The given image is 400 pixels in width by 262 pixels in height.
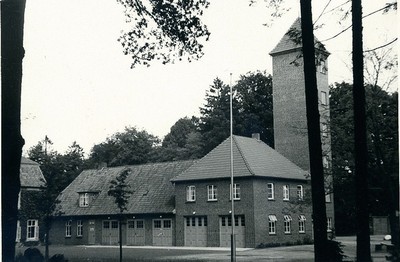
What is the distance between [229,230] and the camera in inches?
1437

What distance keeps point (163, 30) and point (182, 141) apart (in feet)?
199

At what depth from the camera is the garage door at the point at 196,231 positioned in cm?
3792

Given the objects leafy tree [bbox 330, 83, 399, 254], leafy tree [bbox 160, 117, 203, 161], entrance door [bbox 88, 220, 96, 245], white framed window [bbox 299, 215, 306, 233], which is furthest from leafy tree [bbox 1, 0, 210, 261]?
leafy tree [bbox 160, 117, 203, 161]

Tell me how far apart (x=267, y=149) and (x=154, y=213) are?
34.5ft

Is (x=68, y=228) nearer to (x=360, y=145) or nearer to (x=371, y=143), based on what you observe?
(x=371, y=143)

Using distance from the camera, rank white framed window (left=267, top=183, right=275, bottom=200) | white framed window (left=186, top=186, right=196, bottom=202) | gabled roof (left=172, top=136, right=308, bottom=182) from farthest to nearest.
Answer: white framed window (left=186, top=186, right=196, bottom=202) → white framed window (left=267, top=183, right=275, bottom=200) → gabled roof (left=172, top=136, right=308, bottom=182)

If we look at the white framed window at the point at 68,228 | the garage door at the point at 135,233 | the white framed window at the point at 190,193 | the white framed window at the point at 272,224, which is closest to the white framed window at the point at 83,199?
the white framed window at the point at 68,228

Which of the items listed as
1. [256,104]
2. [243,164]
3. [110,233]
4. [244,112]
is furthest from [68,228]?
[256,104]

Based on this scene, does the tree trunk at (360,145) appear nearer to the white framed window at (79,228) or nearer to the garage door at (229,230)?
the garage door at (229,230)

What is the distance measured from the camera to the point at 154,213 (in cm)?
4050

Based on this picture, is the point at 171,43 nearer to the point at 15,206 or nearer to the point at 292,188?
the point at 15,206

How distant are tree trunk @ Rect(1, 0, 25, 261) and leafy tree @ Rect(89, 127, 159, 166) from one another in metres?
58.4

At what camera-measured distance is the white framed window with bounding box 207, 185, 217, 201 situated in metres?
38.0

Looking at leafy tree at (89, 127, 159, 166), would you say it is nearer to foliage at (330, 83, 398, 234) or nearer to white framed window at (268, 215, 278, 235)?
foliage at (330, 83, 398, 234)
